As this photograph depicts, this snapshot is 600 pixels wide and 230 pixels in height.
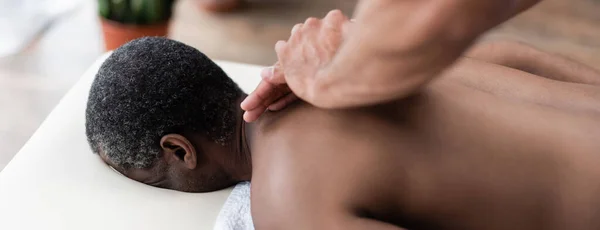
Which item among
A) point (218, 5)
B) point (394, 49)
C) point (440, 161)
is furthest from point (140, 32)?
point (394, 49)

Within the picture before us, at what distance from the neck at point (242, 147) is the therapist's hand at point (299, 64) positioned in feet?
0.21

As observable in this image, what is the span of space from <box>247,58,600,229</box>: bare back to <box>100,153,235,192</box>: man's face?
265mm

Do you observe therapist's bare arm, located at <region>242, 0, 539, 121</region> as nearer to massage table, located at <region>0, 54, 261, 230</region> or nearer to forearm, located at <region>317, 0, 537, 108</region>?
forearm, located at <region>317, 0, 537, 108</region>

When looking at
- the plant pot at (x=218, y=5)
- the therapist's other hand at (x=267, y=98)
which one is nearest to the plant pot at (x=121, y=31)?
the plant pot at (x=218, y=5)

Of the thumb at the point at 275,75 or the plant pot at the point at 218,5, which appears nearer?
the thumb at the point at 275,75

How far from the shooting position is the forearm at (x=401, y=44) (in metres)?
0.75

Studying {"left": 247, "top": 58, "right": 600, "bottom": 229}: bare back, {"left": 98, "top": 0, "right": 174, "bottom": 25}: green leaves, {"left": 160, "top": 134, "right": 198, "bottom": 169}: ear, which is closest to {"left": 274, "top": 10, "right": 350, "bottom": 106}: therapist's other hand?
{"left": 247, "top": 58, "right": 600, "bottom": 229}: bare back

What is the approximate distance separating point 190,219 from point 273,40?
4.24 ft

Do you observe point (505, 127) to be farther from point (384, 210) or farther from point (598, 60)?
point (598, 60)

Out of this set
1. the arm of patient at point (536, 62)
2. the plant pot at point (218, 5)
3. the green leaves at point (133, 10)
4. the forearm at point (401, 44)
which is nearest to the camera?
the forearm at point (401, 44)

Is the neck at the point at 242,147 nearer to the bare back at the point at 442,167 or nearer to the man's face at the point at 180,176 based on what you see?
the man's face at the point at 180,176

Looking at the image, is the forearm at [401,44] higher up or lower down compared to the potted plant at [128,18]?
higher up

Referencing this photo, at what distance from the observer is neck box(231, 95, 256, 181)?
125 cm

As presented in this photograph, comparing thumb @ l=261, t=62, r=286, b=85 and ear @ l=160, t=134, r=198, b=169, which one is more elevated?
thumb @ l=261, t=62, r=286, b=85
